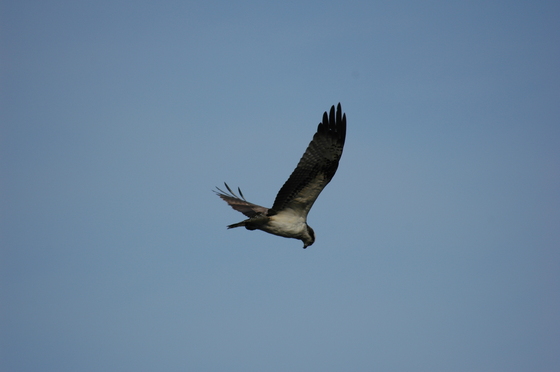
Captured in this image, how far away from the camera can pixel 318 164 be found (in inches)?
518

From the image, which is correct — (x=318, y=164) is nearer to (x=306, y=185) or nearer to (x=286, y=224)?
(x=306, y=185)

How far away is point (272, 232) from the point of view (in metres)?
14.5

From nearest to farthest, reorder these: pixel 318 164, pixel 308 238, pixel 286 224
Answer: pixel 318 164 → pixel 286 224 → pixel 308 238

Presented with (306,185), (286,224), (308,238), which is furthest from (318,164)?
(308,238)

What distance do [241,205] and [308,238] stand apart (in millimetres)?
3651

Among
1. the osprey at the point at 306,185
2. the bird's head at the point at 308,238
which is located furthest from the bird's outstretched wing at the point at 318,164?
the bird's head at the point at 308,238

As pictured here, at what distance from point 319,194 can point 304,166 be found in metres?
0.88

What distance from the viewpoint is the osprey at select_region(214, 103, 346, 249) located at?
511 inches

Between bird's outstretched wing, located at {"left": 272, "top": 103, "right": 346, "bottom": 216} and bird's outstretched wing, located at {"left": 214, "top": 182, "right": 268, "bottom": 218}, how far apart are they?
114 inches

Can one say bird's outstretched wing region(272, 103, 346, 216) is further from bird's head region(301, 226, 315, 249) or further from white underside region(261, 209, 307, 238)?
bird's head region(301, 226, 315, 249)

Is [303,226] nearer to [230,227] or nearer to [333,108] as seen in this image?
[230,227]

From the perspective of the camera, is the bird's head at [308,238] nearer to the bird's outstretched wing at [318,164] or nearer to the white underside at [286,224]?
the white underside at [286,224]

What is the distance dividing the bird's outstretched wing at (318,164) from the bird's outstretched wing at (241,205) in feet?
9.48

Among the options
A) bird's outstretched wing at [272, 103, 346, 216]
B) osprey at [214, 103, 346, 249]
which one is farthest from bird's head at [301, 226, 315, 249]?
bird's outstretched wing at [272, 103, 346, 216]
